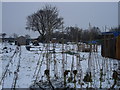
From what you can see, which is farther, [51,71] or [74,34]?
[74,34]

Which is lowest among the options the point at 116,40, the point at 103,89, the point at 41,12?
the point at 103,89

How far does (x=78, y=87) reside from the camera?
3631 millimetres

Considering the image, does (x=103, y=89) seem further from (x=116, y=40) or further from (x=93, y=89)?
(x=116, y=40)

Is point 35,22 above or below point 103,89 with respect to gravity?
above

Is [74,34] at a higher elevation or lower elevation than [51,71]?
higher

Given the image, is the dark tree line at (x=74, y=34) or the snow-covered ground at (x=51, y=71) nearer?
the snow-covered ground at (x=51, y=71)

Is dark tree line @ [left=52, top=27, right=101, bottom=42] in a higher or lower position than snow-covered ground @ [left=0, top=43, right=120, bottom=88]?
higher

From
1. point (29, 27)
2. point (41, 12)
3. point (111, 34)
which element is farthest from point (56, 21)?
point (111, 34)

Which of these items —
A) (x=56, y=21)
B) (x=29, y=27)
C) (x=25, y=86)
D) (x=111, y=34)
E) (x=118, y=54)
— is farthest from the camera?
(x=29, y=27)

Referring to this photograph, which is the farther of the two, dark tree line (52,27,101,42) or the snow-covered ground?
dark tree line (52,27,101,42)

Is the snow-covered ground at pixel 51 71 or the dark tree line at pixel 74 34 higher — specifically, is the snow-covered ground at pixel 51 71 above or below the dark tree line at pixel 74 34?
below

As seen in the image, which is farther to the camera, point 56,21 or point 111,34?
point 56,21

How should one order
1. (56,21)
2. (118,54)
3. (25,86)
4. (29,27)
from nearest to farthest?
(25,86) < (118,54) < (56,21) < (29,27)

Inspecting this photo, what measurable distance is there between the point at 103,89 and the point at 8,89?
1868 millimetres
